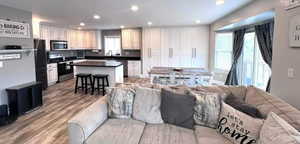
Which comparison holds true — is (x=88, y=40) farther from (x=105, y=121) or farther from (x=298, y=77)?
(x=298, y=77)

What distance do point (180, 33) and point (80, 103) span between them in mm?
5078

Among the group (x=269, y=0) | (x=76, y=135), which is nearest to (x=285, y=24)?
(x=269, y=0)

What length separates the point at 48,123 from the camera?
142 inches

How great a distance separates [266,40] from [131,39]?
19.7 feet

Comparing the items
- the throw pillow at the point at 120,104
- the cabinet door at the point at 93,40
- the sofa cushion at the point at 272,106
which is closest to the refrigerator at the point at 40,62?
the cabinet door at the point at 93,40

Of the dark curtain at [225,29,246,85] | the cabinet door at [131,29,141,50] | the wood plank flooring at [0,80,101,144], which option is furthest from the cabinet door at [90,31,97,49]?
the dark curtain at [225,29,246,85]

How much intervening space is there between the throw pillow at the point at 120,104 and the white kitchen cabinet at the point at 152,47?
583cm

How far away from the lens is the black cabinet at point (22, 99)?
3914 millimetres

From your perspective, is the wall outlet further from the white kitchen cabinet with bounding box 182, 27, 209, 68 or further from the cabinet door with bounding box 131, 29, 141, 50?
the cabinet door with bounding box 131, 29, 141, 50

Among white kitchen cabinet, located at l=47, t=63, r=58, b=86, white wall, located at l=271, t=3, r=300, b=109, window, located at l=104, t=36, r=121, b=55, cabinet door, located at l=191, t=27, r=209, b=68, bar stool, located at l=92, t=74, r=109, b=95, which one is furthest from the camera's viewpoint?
window, located at l=104, t=36, r=121, b=55

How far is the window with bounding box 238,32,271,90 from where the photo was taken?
4.46 m

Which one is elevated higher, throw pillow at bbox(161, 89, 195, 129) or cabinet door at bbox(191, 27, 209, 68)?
cabinet door at bbox(191, 27, 209, 68)

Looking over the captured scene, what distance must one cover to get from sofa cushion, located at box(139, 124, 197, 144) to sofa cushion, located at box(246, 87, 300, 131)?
2.59 ft

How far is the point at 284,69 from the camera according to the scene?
2.35 metres
